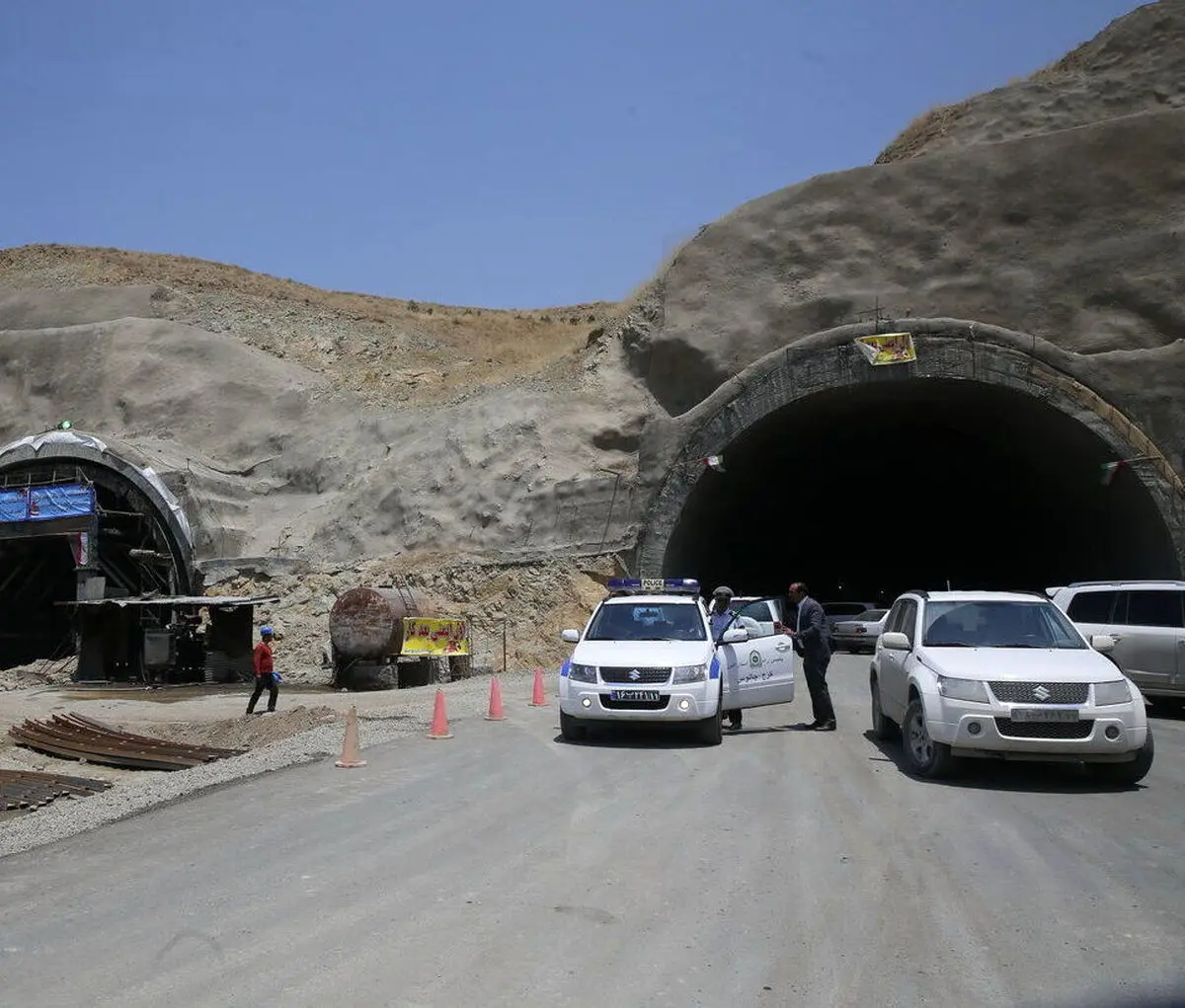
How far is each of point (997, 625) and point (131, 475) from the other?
28644mm

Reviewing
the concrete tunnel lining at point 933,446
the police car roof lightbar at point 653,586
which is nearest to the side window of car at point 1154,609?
the police car roof lightbar at point 653,586

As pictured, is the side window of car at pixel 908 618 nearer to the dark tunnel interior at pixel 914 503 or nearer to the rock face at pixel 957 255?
the dark tunnel interior at pixel 914 503

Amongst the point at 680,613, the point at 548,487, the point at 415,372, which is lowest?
the point at 680,613

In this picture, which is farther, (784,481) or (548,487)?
(784,481)

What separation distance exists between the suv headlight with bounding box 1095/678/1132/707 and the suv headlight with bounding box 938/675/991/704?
3.04 feet

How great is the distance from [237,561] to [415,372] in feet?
56.6

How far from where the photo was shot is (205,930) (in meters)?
5.62

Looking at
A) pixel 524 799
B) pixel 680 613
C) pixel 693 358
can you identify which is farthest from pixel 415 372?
pixel 524 799

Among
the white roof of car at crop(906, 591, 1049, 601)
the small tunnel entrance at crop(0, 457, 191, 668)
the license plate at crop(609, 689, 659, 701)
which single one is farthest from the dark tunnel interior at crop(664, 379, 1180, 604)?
the license plate at crop(609, 689, 659, 701)

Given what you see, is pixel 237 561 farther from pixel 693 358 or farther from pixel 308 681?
pixel 693 358

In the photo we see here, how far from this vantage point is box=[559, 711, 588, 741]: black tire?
12727 mm

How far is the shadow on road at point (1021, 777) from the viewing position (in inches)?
377

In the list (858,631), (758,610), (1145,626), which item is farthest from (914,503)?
(1145,626)

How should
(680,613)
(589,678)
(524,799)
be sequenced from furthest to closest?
1. (680,613)
2. (589,678)
3. (524,799)
